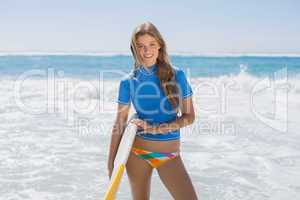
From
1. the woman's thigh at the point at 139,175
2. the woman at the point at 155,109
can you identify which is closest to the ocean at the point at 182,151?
the woman's thigh at the point at 139,175

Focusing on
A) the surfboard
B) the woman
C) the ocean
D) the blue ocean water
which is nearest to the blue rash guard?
the woman

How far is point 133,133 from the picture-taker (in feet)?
7.01

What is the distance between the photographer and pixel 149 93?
2223 mm

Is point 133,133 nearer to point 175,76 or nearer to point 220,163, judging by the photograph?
point 175,76

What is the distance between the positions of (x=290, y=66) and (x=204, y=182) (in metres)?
29.6

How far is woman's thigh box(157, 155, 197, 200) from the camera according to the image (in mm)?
2320

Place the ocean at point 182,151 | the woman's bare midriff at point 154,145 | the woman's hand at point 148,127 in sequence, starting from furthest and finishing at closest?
the ocean at point 182,151 → the woman's bare midriff at point 154,145 → the woman's hand at point 148,127

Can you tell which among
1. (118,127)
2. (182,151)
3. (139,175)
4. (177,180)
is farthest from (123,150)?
(182,151)

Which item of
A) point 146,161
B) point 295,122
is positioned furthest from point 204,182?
point 295,122

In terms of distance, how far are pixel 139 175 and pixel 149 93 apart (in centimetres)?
52

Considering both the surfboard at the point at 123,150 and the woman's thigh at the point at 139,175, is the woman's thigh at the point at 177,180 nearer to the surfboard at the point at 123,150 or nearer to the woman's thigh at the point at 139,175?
the woman's thigh at the point at 139,175

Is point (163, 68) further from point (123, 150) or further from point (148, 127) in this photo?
point (123, 150)

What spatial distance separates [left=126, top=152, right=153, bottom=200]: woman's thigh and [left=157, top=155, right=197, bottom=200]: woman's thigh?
9cm

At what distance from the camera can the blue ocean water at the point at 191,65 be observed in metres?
28.4
